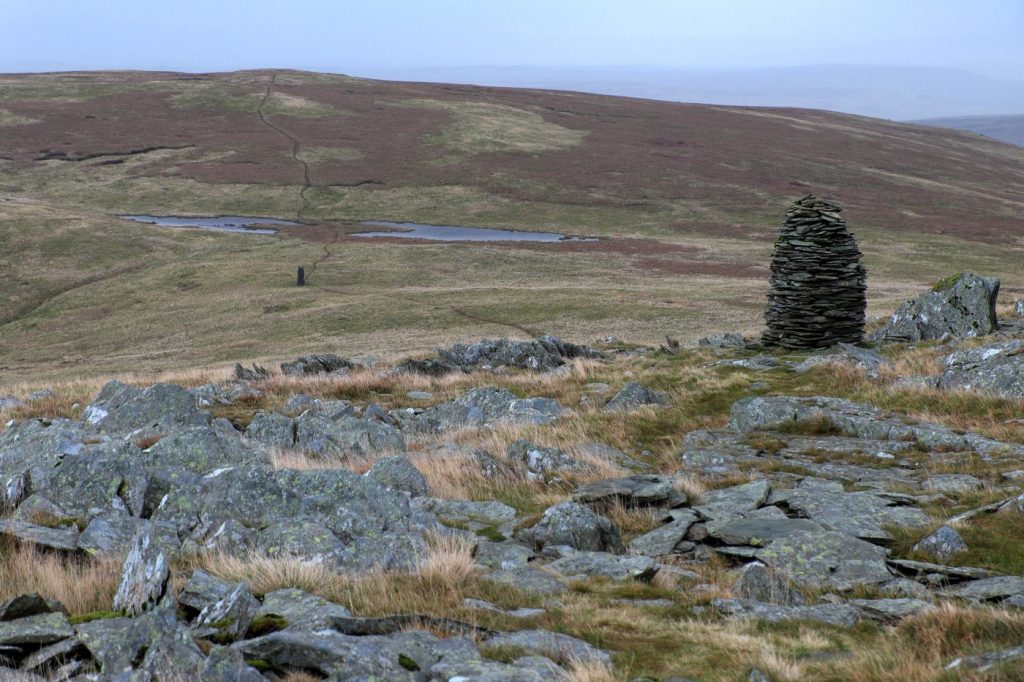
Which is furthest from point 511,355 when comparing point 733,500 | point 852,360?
point 733,500

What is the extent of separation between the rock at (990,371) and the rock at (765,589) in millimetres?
10653

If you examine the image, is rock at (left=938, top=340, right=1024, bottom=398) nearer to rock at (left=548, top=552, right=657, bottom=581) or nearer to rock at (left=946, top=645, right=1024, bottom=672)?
rock at (left=548, top=552, right=657, bottom=581)

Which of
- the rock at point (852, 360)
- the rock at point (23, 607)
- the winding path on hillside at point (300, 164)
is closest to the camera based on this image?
the rock at point (23, 607)

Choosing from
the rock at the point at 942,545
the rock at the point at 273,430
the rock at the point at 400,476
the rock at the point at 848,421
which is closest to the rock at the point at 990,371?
the rock at the point at 848,421

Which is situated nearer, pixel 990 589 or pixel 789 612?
pixel 789 612

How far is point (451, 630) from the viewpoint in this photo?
6.59 meters

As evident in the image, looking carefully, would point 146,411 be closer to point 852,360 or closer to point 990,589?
point 990,589

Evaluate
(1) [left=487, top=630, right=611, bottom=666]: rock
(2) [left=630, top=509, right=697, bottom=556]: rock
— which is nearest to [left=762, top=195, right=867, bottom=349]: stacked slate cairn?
(2) [left=630, top=509, right=697, bottom=556]: rock

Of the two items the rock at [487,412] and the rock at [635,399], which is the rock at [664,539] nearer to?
the rock at [487,412]

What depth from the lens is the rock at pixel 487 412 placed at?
57.0 ft

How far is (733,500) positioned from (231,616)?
22.7 feet

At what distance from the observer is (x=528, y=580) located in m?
8.13

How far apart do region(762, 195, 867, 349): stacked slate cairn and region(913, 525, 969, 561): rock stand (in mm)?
15493

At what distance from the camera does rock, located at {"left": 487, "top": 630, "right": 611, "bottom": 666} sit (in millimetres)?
6164
